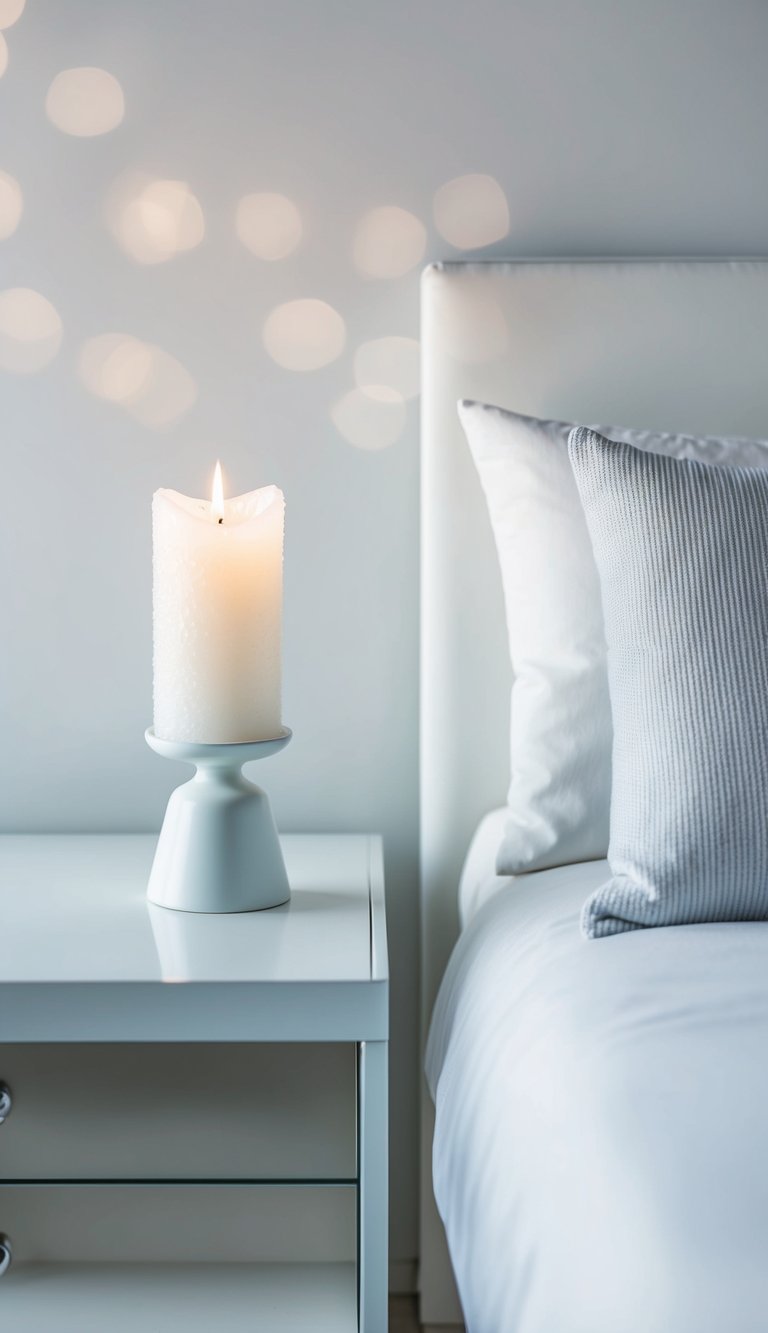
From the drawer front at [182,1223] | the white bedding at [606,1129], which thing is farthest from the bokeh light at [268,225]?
the drawer front at [182,1223]

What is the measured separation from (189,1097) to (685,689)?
0.78 m

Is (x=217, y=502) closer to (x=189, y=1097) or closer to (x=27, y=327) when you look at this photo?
(x=27, y=327)

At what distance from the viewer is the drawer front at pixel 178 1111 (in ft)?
4.29

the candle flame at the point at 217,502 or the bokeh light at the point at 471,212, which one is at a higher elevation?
the bokeh light at the point at 471,212

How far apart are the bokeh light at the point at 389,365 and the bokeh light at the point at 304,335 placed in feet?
0.11

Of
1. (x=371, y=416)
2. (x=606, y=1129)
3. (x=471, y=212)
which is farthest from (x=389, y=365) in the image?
(x=606, y=1129)

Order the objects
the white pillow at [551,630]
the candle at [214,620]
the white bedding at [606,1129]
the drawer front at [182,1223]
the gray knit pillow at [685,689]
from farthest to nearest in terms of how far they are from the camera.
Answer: the drawer front at [182,1223] → the white pillow at [551,630] → the candle at [214,620] → the gray knit pillow at [685,689] → the white bedding at [606,1129]

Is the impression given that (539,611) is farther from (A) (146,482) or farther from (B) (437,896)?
(A) (146,482)

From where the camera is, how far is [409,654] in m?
1.42

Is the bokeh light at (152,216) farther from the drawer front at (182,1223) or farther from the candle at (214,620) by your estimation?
the drawer front at (182,1223)

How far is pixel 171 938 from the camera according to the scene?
99 centimetres

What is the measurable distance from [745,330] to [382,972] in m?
0.87

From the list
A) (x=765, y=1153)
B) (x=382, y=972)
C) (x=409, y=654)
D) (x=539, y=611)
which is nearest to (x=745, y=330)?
(x=539, y=611)

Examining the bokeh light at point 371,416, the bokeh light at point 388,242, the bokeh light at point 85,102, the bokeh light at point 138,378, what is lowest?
the bokeh light at point 371,416
